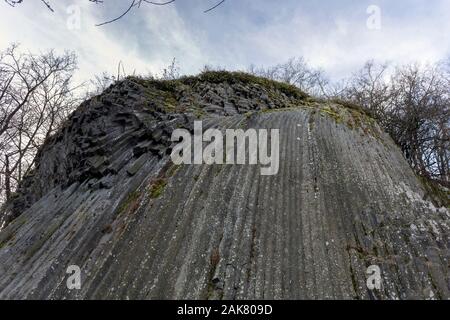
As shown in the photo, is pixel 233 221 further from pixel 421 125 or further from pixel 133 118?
pixel 421 125

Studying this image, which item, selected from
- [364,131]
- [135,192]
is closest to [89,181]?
[135,192]

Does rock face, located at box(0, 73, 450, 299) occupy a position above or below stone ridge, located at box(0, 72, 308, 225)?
below

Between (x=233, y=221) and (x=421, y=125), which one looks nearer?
(x=233, y=221)

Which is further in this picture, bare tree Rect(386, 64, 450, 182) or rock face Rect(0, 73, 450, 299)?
bare tree Rect(386, 64, 450, 182)

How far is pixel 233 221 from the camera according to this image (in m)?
4.38

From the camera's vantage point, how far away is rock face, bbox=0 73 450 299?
3.71 metres

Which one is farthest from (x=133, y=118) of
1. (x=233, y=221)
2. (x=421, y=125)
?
(x=421, y=125)

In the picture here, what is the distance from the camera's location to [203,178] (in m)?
5.09

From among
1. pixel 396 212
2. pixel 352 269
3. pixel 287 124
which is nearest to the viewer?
pixel 352 269

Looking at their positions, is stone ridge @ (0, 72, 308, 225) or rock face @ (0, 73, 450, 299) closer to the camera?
rock face @ (0, 73, 450, 299)

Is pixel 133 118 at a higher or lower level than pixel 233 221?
higher
